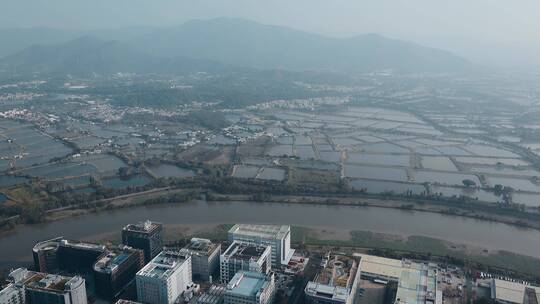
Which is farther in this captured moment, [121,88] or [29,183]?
[121,88]

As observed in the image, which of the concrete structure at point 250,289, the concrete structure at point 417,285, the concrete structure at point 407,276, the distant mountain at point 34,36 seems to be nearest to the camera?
the concrete structure at point 250,289

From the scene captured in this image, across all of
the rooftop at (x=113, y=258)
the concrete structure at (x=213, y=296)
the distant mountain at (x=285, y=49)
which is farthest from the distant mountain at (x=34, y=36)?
the concrete structure at (x=213, y=296)

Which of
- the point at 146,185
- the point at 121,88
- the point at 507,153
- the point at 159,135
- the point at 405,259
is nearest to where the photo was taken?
the point at 405,259

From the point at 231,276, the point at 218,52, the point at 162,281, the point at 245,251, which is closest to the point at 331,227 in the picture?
the point at 245,251

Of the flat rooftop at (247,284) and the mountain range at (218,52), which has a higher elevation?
the mountain range at (218,52)

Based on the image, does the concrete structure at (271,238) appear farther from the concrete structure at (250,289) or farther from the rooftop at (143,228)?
the rooftop at (143,228)

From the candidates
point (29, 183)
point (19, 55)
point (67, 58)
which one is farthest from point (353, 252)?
point (19, 55)

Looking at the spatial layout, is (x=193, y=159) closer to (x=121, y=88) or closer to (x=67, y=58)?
(x=121, y=88)

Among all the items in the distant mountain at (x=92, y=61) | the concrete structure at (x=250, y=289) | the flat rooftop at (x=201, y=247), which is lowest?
the concrete structure at (x=250, y=289)
